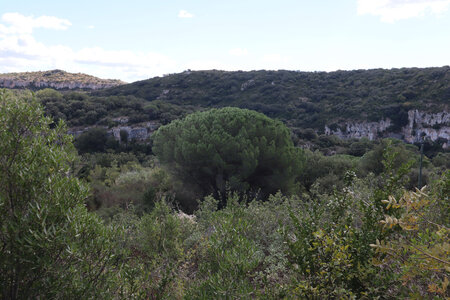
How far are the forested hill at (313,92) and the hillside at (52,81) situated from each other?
346 inches

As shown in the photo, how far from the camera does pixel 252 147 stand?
1316 centimetres

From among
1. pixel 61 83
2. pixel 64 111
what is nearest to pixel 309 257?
pixel 64 111

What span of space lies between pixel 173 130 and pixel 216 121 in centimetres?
236

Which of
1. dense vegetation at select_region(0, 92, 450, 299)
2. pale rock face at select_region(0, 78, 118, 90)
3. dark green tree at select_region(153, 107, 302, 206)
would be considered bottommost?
dark green tree at select_region(153, 107, 302, 206)

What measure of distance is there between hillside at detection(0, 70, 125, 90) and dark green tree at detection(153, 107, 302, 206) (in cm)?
5171

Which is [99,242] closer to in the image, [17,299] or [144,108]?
[17,299]

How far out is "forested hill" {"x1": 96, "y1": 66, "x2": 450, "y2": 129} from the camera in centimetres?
4084

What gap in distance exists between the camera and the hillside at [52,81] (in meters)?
57.1

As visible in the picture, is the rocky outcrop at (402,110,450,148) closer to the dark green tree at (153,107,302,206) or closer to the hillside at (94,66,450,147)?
the hillside at (94,66,450,147)

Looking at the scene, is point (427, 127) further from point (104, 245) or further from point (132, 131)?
point (104, 245)

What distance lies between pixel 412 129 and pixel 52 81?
62814mm

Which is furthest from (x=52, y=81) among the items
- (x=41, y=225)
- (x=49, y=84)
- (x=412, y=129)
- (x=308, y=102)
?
(x=41, y=225)

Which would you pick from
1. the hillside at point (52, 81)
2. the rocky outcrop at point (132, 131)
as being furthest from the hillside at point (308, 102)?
the hillside at point (52, 81)

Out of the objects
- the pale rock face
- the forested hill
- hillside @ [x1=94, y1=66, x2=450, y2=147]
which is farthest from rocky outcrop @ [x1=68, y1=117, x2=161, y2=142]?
the pale rock face
